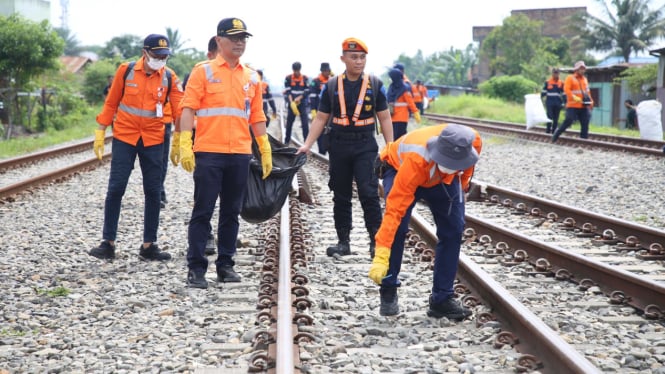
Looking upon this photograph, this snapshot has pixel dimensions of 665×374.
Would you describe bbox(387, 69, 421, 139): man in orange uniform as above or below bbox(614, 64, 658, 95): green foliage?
below

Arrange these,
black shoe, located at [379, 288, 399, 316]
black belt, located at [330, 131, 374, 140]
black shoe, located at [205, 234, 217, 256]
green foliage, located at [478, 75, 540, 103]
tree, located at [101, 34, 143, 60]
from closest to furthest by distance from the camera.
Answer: black shoe, located at [379, 288, 399, 316], black belt, located at [330, 131, 374, 140], black shoe, located at [205, 234, 217, 256], green foliage, located at [478, 75, 540, 103], tree, located at [101, 34, 143, 60]

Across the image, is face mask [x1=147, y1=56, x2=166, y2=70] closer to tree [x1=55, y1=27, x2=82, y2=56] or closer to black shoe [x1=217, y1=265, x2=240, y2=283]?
black shoe [x1=217, y1=265, x2=240, y2=283]

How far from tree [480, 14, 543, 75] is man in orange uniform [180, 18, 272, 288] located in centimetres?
5181

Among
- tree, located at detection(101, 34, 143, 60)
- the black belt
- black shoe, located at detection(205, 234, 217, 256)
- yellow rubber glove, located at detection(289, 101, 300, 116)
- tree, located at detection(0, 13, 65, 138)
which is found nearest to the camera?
the black belt

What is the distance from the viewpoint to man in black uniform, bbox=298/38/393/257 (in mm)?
6910

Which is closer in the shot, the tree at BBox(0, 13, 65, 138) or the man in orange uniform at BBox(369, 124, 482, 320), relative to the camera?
the man in orange uniform at BBox(369, 124, 482, 320)

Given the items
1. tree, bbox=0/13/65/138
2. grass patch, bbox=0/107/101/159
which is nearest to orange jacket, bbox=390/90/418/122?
grass patch, bbox=0/107/101/159

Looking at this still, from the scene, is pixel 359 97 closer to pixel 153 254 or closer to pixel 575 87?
pixel 153 254

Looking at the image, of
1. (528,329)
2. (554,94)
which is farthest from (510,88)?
(528,329)

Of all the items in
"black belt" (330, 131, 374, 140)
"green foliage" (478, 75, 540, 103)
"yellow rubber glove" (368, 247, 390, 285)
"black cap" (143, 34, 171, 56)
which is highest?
"green foliage" (478, 75, 540, 103)

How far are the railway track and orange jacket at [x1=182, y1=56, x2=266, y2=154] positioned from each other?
3.45ft

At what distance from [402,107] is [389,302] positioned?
26.9 feet

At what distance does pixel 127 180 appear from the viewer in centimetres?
705

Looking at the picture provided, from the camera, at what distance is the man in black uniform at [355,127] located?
22.7ft
